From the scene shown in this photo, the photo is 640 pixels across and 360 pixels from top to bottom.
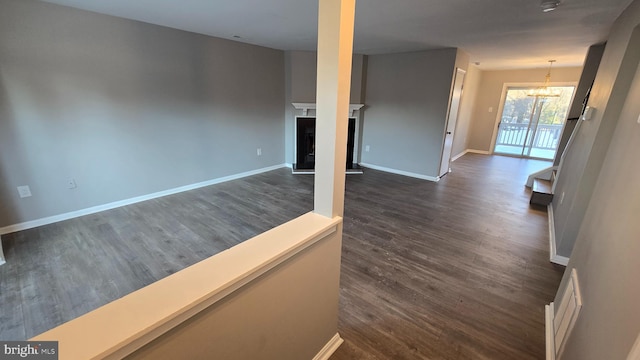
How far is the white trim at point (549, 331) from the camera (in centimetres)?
155

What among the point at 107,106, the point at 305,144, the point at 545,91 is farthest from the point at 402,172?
the point at 107,106

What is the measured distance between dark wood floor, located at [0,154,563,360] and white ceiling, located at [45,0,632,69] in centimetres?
231

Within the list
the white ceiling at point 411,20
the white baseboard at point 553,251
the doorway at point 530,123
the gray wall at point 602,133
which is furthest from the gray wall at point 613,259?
the doorway at point 530,123

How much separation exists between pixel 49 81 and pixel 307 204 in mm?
3226

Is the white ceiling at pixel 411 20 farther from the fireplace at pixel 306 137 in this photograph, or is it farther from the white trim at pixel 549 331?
the white trim at pixel 549 331

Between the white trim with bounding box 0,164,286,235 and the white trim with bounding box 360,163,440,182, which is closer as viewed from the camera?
the white trim with bounding box 0,164,286,235

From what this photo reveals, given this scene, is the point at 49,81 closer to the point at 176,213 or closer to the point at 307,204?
the point at 176,213

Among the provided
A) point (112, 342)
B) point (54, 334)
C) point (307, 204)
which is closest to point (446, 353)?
point (112, 342)

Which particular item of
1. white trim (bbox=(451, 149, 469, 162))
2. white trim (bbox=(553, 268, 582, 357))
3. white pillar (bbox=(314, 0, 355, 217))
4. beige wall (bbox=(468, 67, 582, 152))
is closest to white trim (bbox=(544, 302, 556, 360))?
white trim (bbox=(553, 268, 582, 357))

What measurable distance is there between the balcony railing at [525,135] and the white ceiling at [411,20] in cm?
365

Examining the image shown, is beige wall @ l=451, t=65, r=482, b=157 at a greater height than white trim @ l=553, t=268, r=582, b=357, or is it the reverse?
beige wall @ l=451, t=65, r=482, b=157

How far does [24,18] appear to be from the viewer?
253cm

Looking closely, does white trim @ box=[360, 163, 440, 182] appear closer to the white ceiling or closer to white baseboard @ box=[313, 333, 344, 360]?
the white ceiling

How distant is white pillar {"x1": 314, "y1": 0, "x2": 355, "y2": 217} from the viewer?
1109mm
